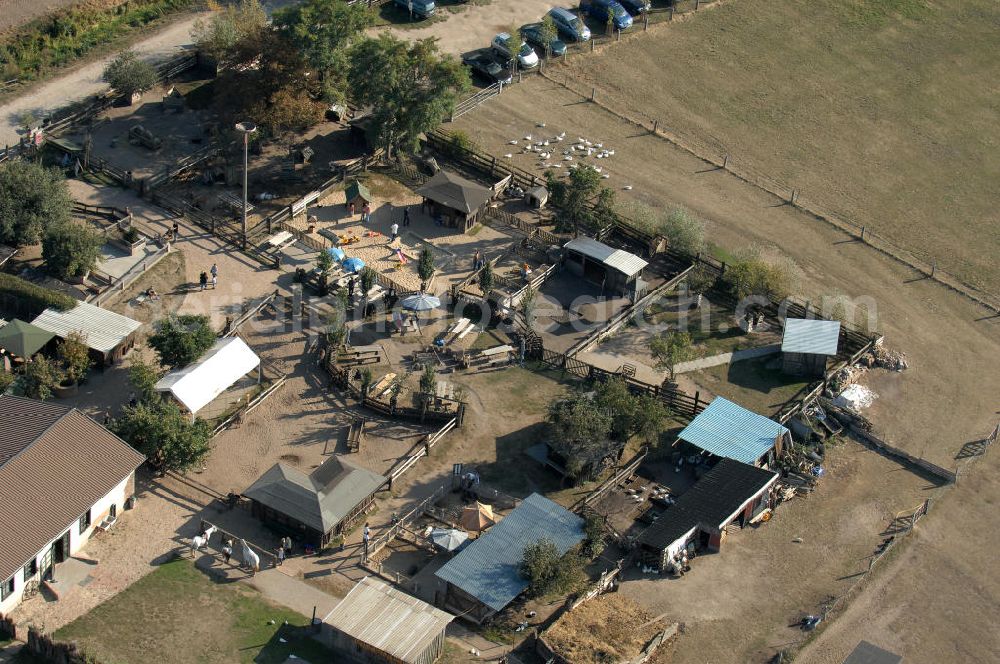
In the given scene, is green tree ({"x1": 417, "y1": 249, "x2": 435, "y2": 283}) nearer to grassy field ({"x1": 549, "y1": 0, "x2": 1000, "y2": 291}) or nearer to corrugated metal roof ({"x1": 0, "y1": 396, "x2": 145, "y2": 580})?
corrugated metal roof ({"x1": 0, "y1": 396, "x2": 145, "y2": 580})

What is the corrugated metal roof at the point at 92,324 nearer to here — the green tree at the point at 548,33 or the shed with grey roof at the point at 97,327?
Answer: the shed with grey roof at the point at 97,327

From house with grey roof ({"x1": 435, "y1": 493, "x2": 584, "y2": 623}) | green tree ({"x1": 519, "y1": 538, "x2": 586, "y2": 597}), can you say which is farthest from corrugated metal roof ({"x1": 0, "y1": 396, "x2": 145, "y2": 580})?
green tree ({"x1": 519, "y1": 538, "x2": 586, "y2": 597})

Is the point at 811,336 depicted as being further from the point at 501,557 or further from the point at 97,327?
the point at 97,327

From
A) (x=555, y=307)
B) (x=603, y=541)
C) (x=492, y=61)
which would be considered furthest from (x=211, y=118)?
(x=603, y=541)

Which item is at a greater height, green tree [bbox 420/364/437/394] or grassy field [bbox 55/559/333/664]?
green tree [bbox 420/364/437/394]

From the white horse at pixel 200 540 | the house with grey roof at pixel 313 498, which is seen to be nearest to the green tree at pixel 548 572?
the house with grey roof at pixel 313 498
